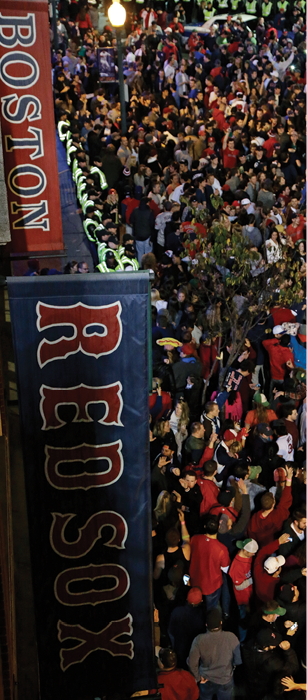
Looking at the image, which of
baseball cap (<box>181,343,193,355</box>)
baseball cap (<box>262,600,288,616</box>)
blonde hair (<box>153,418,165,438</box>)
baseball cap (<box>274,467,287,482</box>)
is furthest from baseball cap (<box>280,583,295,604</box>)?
baseball cap (<box>181,343,193,355</box>)

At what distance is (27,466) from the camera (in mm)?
4559

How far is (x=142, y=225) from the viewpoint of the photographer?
1358cm

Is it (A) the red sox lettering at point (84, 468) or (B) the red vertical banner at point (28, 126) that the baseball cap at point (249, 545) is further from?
(B) the red vertical banner at point (28, 126)

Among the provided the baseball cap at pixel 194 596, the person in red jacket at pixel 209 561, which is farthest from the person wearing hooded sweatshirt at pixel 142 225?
the baseball cap at pixel 194 596

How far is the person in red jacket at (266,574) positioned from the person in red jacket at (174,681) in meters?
1.02

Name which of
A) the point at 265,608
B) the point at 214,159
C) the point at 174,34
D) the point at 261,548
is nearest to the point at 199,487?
the point at 261,548

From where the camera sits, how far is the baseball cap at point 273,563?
6.76 m

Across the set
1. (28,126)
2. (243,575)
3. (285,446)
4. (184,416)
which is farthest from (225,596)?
(28,126)

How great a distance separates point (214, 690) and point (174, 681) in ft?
1.76

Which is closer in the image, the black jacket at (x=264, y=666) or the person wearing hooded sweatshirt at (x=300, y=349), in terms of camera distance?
the black jacket at (x=264, y=666)

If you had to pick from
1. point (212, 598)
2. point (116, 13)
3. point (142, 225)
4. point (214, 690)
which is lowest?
point (214, 690)

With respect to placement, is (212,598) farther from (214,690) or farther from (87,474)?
(87,474)

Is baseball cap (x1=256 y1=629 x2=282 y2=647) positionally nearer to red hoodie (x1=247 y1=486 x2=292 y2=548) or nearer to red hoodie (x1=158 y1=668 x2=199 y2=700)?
red hoodie (x1=158 y1=668 x2=199 y2=700)

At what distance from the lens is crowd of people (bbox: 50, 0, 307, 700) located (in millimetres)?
6551
